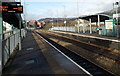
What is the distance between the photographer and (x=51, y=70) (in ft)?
27.0

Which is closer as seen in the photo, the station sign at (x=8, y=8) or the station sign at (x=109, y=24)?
the station sign at (x=8, y=8)

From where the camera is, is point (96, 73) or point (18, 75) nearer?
point (18, 75)

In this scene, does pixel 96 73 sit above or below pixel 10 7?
below

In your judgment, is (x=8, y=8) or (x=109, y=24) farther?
(x=109, y=24)

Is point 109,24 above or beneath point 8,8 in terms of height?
beneath

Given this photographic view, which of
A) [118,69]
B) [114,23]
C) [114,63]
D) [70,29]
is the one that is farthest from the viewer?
[70,29]

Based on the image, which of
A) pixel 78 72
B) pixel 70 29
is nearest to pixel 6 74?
pixel 78 72

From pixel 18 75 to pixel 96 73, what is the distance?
3680 mm

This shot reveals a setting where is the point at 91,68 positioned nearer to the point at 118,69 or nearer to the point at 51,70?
the point at 118,69

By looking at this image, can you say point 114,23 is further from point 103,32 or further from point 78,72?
point 78,72

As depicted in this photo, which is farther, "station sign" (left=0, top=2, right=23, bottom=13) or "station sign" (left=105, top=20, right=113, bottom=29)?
"station sign" (left=105, top=20, right=113, bottom=29)

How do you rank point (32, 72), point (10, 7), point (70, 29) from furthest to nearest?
point (70, 29) < point (10, 7) < point (32, 72)

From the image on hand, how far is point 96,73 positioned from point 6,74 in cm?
423

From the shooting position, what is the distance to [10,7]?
1108cm
